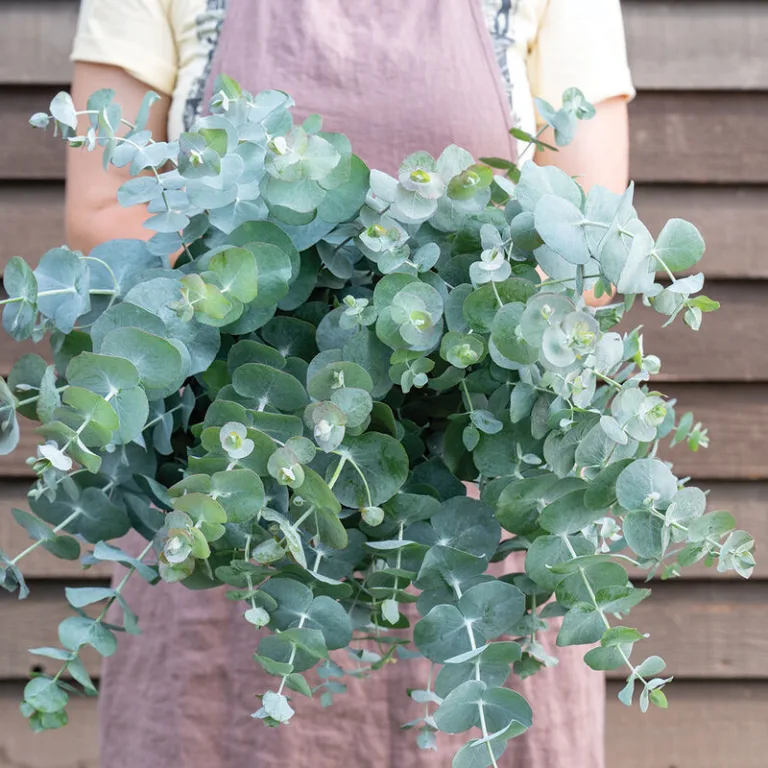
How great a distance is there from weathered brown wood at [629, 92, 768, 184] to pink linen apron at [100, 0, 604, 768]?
1.75 ft

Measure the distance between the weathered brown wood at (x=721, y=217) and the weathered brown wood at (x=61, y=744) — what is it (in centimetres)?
98

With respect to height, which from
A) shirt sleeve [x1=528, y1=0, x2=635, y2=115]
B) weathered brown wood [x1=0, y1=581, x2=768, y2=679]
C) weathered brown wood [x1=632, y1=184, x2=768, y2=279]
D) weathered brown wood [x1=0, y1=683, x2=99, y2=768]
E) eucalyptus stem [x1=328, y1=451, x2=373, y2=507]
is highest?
shirt sleeve [x1=528, y1=0, x2=635, y2=115]

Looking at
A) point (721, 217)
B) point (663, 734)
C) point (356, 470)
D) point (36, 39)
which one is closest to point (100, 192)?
point (356, 470)

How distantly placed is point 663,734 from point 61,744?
797mm

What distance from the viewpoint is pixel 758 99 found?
3.82ft

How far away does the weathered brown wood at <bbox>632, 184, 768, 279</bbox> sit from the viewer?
1170 millimetres

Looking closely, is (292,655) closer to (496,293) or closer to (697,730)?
(496,293)

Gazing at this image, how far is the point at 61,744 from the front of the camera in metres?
1.19

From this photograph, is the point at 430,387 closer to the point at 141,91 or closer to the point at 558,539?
the point at 558,539

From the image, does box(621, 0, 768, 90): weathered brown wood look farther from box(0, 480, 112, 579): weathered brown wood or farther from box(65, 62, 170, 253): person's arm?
box(0, 480, 112, 579): weathered brown wood

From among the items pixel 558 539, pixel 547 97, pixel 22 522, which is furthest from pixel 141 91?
pixel 558 539

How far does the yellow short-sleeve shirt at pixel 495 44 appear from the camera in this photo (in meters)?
0.71

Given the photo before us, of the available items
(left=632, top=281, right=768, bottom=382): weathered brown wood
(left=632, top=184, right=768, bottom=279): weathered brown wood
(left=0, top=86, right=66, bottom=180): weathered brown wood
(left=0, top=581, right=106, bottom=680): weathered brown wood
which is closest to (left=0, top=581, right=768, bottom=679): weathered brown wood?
(left=0, top=581, right=106, bottom=680): weathered brown wood

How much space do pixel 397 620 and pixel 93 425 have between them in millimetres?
152
